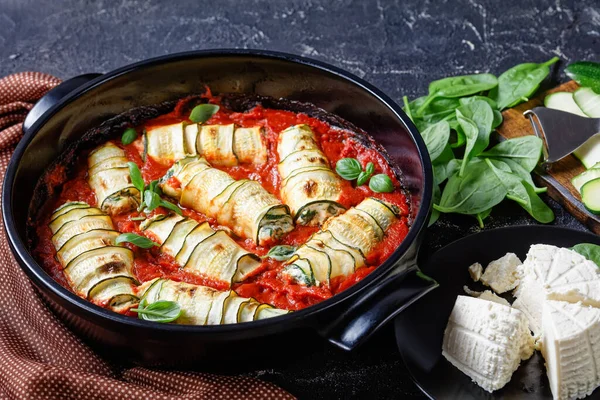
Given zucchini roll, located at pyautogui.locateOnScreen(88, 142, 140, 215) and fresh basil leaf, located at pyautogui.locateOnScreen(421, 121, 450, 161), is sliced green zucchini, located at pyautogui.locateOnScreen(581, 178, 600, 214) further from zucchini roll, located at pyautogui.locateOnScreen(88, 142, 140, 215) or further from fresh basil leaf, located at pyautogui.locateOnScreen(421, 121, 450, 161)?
zucchini roll, located at pyautogui.locateOnScreen(88, 142, 140, 215)

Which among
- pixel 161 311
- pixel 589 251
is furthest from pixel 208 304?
pixel 589 251

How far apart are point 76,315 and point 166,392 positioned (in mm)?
499

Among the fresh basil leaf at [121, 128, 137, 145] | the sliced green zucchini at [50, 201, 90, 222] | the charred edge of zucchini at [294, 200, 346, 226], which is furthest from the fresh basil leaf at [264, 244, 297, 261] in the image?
the fresh basil leaf at [121, 128, 137, 145]

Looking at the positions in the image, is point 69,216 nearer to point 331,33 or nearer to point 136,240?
point 136,240

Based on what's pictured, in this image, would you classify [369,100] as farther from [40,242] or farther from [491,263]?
[40,242]

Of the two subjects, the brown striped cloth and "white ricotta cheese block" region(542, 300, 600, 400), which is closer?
"white ricotta cheese block" region(542, 300, 600, 400)

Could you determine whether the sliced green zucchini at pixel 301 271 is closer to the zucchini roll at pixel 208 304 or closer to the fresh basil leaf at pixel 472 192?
the zucchini roll at pixel 208 304

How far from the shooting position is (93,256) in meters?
3.51

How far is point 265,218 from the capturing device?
368cm

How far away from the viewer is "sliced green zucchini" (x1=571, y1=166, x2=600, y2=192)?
413 centimetres

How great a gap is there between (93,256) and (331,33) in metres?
2.46

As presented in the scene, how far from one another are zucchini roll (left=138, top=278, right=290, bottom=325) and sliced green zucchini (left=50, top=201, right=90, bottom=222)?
0.68m

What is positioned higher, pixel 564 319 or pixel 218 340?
pixel 218 340

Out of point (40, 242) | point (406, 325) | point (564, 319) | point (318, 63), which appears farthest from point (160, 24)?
point (564, 319)
